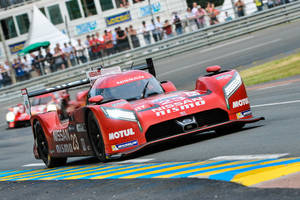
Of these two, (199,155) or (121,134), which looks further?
(121,134)

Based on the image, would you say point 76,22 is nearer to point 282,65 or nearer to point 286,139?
point 282,65

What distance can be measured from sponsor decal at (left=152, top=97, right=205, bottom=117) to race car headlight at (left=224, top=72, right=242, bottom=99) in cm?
42

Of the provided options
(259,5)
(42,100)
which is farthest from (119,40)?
(259,5)

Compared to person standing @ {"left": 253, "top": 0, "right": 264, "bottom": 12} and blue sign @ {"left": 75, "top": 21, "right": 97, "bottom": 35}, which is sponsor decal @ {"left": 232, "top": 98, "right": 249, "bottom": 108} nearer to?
person standing @ {"left": 253, "top": 0, "right": 264, "bottom": 12}

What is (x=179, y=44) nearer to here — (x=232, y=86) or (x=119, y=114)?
(x=232, y=86)

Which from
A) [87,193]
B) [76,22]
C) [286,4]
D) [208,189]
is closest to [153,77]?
[87,193]

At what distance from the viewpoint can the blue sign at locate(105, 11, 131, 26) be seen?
4425 cm

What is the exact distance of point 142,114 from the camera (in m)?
8.77

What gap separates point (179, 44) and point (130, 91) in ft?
66.8

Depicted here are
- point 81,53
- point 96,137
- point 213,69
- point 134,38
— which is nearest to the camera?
point 96,137

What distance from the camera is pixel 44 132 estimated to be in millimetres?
11156

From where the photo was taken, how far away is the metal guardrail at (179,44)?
98.5 feet

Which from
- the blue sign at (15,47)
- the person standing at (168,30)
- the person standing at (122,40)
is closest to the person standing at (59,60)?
the person standing at (122,40)

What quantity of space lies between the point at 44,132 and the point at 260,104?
15.4 feet
